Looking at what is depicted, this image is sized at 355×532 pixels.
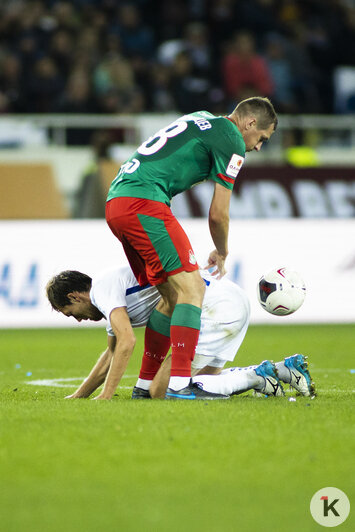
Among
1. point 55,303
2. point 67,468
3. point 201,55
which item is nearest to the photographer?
point 67,468

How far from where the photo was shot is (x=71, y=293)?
5.48 meters

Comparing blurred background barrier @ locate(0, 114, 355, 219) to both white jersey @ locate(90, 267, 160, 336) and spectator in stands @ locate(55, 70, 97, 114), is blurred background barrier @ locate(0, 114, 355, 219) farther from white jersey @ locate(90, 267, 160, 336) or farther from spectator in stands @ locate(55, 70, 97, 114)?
white jersey @ locate(90, 267, 160, 336)

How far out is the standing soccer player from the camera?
16.9 ft

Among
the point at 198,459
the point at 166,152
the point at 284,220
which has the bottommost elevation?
the point at 284,220

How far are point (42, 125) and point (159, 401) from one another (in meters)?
10.2

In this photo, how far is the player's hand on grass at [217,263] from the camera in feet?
17.8

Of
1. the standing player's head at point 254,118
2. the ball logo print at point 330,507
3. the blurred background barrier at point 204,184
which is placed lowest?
the blurred background barrier at point 204,184

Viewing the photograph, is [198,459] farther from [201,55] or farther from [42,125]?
[201,55]

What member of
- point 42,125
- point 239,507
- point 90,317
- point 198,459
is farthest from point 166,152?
point 42,125

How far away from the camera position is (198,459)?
3619 mm

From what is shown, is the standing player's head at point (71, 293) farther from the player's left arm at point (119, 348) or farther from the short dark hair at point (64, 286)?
the player's left arm at point (119, 348)

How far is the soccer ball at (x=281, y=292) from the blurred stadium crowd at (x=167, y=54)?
30.2ft

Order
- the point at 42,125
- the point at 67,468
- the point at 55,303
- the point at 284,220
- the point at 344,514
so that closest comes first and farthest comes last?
the point at 344,514 < the point at 67,468 < the point at 55,303 < the point at 284,220 < the point at 42,125

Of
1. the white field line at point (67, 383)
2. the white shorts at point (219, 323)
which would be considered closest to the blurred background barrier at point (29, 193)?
the white field line at point (67, 383)
